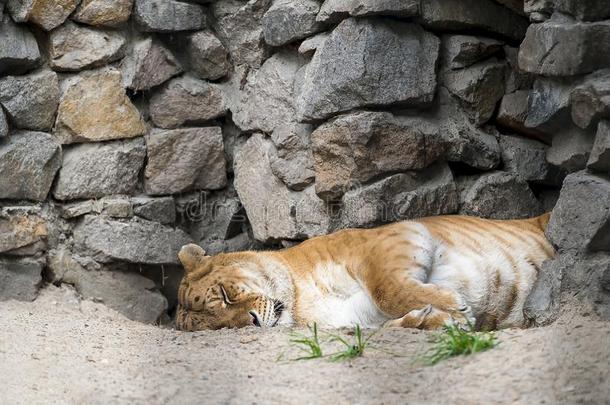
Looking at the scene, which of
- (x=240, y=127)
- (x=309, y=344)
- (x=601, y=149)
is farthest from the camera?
(x=240, y=127)

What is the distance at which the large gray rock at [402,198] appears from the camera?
18.8 feet

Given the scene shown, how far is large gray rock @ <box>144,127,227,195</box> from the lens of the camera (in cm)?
623

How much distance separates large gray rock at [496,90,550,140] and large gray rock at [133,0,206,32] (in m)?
1.92

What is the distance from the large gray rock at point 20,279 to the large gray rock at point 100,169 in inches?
17.6

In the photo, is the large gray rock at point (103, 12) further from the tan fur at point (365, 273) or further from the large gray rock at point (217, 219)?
the tan fur at point (365, 273)

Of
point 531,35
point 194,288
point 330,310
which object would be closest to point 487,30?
point 531,35

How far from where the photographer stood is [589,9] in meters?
4.59

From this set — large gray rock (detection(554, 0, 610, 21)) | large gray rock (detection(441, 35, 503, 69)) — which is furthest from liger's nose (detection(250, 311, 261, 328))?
large gray rock (detection(554, 0, 610, 21))

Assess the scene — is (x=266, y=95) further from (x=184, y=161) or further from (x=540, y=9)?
(x=540, y=9)

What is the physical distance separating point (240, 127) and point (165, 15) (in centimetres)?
84

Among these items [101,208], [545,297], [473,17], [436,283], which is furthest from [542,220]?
[101,208]

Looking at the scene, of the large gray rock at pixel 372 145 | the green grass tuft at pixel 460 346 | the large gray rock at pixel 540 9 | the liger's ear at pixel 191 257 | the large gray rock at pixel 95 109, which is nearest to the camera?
the green grass tuft at pixel 460 346

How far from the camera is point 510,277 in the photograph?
5.56 meters

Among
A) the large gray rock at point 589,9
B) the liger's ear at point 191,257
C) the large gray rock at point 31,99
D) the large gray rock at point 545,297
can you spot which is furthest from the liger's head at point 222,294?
the large gray rock at point 589,9
